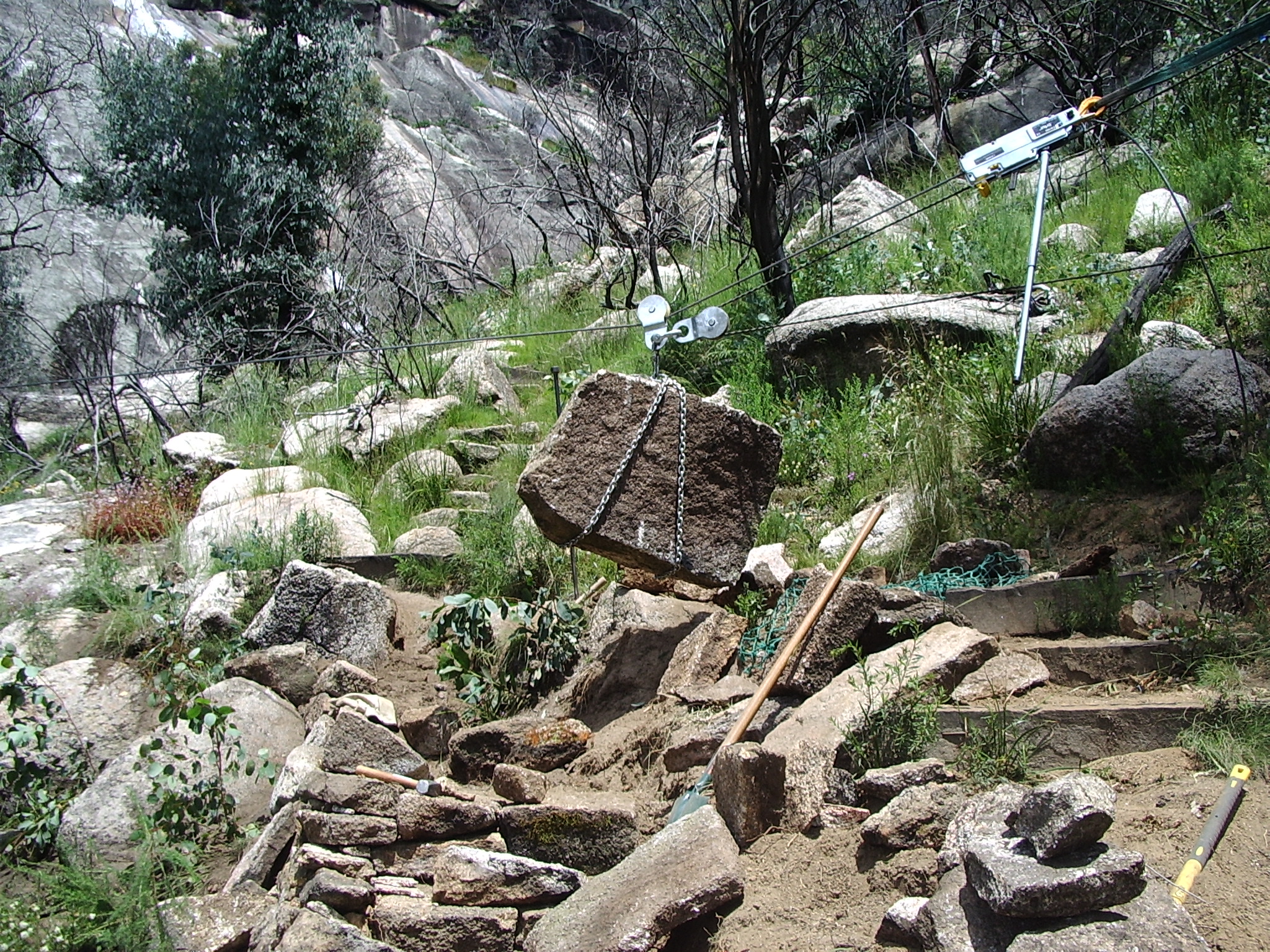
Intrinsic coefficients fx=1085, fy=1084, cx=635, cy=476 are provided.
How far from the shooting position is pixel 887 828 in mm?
2975

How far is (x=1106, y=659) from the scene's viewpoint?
3783 millimetres

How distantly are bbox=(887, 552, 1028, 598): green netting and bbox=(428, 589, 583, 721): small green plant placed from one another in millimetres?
1579

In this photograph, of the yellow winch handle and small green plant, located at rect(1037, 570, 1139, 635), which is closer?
the yellow winch handle

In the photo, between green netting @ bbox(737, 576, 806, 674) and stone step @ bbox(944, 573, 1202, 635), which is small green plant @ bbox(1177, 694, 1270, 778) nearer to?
stone step @ bbox(944, 573, 1202, 635)

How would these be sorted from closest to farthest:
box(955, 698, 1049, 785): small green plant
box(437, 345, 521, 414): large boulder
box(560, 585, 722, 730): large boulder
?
box(955, 698, 1049, 785): small green plant
box(560, 585, 722, 730): large boulder
box(437, 345, 521, 414): large boulder

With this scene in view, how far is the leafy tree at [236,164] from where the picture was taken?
12.5 m

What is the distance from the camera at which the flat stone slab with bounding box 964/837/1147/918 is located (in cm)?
229

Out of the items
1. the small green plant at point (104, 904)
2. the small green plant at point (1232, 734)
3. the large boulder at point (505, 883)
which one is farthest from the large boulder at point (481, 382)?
the small green plant at point (1232, 734)

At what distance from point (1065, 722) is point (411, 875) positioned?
2.25m

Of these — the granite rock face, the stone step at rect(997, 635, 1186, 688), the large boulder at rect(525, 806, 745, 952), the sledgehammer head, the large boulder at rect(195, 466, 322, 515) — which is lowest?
the stone step at rect(997, 635, 1186, 688)

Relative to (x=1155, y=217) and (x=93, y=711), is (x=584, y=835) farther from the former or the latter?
(x=1155, y=217)

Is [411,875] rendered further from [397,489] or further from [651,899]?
[397,489]

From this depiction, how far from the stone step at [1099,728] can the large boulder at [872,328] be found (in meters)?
3.24

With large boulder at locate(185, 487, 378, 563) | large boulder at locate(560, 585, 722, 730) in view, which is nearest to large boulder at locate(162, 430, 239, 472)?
large boulder at locate(185, 487, 378, 563)
